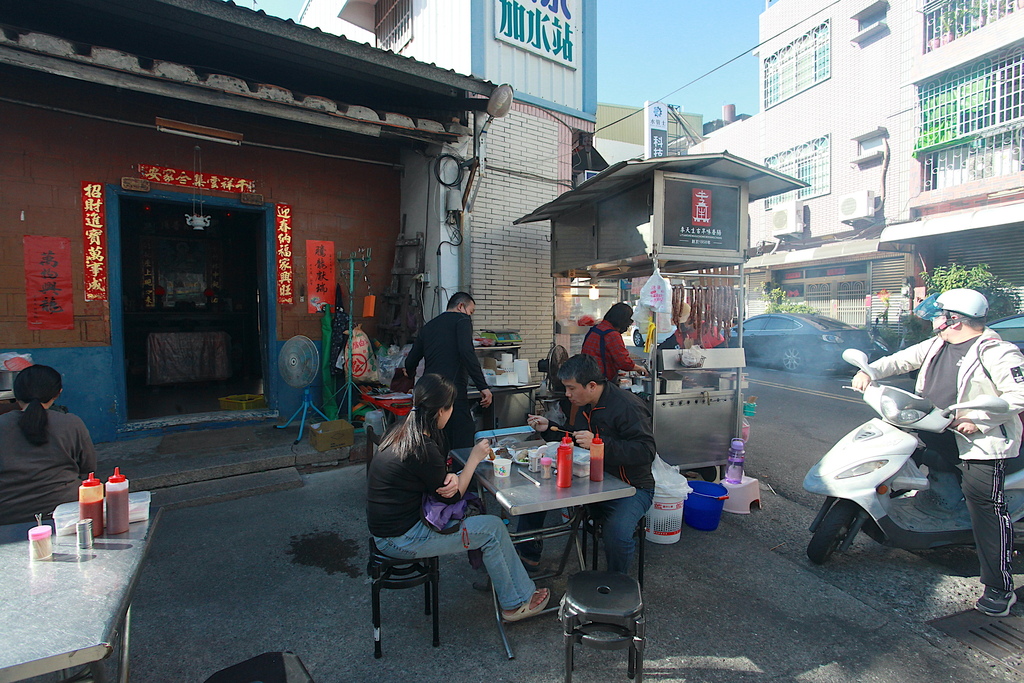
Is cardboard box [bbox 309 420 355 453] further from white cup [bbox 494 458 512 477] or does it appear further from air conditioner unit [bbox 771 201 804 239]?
air conditioner unit [bbox 771 201 804 239]

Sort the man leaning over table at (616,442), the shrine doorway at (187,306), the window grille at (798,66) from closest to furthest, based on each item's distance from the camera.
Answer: the man leaning over table at (616,442)
the shrine doorway at (187,306)
the window grille at (798,66)

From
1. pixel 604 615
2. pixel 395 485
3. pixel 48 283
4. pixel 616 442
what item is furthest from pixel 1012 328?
pixel 48 283

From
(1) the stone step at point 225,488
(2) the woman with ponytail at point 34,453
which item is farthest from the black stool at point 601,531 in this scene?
(1) the stone step at point 225,488

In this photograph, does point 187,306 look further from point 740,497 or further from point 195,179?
point 740,497

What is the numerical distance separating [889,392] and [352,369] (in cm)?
566

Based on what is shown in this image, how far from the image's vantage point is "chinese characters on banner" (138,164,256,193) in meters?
6.17

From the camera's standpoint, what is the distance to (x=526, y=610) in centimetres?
303

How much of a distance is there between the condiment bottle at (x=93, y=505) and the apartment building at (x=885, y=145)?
11.6 metres

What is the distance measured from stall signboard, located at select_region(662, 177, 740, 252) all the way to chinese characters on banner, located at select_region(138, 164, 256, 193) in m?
5.24

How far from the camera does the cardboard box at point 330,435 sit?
19.5ft

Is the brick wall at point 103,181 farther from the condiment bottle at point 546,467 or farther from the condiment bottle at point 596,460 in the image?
the condiment bottle at point 596,460

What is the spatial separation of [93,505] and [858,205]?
20.5 meters

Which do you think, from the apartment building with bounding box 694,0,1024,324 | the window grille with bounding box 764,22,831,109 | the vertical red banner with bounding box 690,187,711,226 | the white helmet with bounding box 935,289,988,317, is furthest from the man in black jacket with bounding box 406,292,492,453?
the window grille with bounding box 764,22,831,109

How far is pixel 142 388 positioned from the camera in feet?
33.7
